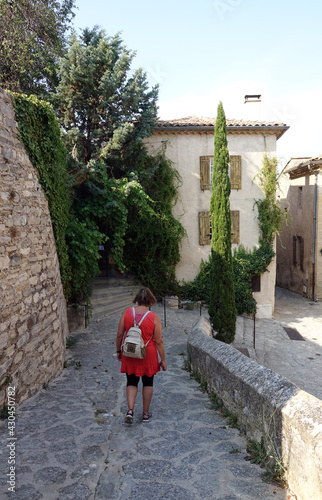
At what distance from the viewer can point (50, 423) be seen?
3.99m

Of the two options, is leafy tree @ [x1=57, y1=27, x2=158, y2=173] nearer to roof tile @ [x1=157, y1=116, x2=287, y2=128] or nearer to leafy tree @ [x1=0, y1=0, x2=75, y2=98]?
leafy tree @ [x1=0, y1=0, x2=75, y2=98]

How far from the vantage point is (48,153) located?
620 centimetres

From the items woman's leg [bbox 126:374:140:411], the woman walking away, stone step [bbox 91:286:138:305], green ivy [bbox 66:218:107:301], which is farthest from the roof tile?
woman's leg [bbox 126:374:140:411]

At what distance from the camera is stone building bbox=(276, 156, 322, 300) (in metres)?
18.3

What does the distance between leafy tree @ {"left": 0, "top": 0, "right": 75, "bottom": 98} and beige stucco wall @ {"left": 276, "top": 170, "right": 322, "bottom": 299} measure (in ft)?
37.3

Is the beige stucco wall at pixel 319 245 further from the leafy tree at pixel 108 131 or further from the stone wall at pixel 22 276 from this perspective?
the stone wall at pixel 22 276

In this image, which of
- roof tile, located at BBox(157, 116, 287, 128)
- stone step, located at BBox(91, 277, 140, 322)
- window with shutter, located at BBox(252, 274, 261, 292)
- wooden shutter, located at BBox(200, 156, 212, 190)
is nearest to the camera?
stone step, located at BBox(91, 277, 140, 322)

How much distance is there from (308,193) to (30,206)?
17.2m

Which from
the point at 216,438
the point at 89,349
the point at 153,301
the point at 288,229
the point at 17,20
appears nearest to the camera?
the point at 216,438

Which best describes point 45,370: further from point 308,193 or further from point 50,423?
point 308,193

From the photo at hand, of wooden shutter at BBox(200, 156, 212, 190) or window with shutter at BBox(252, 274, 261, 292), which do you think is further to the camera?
window with shutter at BBox(252, 274, 261, 292)

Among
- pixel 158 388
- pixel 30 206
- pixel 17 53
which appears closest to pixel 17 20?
pixel 17 53

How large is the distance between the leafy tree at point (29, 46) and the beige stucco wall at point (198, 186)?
4.85 meters

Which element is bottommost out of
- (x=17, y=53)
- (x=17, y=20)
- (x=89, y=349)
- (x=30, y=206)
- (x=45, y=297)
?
(x=89, y=349)
